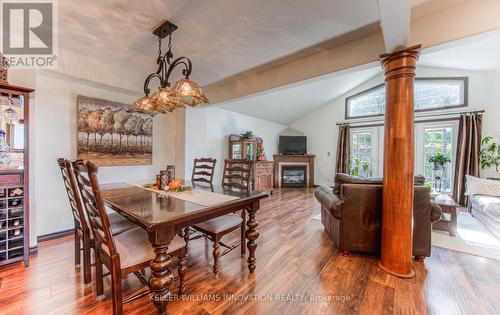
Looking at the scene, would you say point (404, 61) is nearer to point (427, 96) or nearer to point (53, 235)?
point (53, 235)

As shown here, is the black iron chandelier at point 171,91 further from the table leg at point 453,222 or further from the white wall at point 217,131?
the table leg at point 453,222

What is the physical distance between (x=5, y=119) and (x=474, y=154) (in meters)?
7.82

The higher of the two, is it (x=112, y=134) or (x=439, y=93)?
(x=439, y=93)

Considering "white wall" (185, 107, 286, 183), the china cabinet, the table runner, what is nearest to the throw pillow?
the china cabinet

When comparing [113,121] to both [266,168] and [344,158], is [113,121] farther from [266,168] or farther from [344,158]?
[344,158]

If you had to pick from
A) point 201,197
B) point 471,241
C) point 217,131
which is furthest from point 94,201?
point 471,241

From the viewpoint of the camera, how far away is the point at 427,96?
17.0 feet

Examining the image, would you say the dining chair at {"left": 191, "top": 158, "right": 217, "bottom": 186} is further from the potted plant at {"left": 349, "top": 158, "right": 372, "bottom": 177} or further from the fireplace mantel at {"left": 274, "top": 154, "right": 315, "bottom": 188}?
the potted plant at {"left": 349, "top": 158, "right": 372, "bottom": 177}

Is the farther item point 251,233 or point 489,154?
point 489,154

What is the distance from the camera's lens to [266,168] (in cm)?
610

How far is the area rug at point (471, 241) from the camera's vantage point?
2.36 m

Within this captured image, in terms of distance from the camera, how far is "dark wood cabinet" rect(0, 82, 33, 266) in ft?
6.42

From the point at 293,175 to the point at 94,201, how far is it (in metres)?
6.14

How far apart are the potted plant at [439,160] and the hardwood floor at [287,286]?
131 inches
